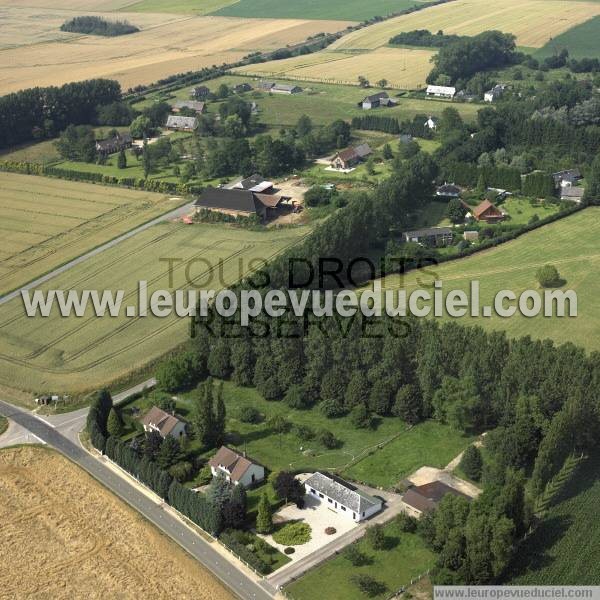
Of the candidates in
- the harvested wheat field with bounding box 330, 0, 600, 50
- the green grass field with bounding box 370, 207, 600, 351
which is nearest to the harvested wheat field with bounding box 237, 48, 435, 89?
the harvested wheat field with bounding box 330, 0, 600, 50

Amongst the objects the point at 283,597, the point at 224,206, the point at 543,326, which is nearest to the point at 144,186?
the point at 224,206

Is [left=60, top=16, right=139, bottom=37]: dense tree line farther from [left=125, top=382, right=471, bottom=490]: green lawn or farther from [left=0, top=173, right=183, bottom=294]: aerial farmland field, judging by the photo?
[left=125, top=382, right=471, bottom=490]: green lawn

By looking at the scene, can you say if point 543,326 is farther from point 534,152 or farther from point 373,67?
point 373,67

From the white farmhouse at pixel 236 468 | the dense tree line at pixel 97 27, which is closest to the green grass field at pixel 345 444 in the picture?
the white farmhouse at pixel 236 468

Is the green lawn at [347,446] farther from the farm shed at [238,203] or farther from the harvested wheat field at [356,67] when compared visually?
the harvested wheat field at [356,67]

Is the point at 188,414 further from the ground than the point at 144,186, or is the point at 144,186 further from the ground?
the point at 144,186

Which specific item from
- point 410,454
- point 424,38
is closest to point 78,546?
point 410,454

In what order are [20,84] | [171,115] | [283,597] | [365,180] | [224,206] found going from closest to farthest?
[283,597], [224,206], [365,180], [171,115], [20,84]
